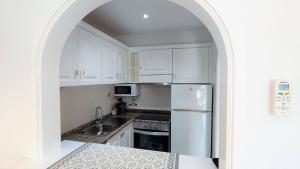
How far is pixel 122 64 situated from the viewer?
2820 mm

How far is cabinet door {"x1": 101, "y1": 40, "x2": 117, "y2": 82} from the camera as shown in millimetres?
2186

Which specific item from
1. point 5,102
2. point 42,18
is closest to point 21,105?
point 5,102

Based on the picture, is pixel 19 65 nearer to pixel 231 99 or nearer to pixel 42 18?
pixel 42 18

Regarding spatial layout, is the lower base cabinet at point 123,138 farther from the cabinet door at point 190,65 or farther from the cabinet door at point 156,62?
the cabinet door at point 190,65

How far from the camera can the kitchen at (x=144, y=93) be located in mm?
1990

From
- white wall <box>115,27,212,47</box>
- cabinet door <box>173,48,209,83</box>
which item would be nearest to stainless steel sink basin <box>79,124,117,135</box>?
cabinet door <box>173,48,209,83</box>

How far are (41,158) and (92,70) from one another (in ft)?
3.53

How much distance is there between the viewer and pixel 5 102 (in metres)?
1.07

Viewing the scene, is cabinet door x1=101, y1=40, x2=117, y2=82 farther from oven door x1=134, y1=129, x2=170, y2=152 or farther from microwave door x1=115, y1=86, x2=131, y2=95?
oven door x1=134, y1=129, x2=170, y2=152

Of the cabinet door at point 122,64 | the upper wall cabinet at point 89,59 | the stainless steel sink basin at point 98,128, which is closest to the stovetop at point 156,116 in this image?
the stainless steel sink basin at point 98,128

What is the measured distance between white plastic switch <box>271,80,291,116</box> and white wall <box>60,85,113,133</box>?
2.01m

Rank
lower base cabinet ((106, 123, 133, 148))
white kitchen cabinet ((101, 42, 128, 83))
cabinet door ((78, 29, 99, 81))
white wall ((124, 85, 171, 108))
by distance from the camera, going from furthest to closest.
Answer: white wall ((124, 85, 171, 108)) → white kitchen cabinet ((101, 42, 128, 83)) → lower base cabinet ((106, 123, 133, 148)) → cabinet door ((78, 29, 99, 81))

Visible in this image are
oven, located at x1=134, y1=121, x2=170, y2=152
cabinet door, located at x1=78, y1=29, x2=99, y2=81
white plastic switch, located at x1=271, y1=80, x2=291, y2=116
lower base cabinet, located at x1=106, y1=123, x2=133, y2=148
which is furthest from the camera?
oven, located at x1=134, y1=121, x2=170, y2=152

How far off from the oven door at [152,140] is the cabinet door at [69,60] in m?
1.62
